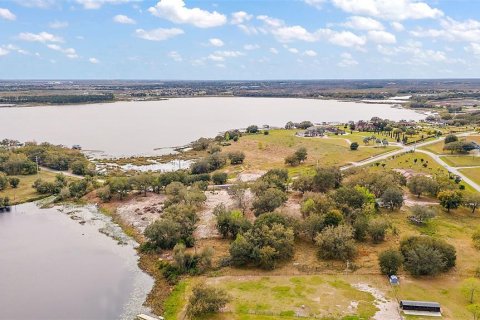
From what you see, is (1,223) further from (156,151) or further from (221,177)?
(156,151)

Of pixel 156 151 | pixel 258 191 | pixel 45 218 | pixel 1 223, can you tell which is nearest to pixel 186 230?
pixel 258 191

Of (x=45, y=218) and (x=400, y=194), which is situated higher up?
(x=400, y=194)

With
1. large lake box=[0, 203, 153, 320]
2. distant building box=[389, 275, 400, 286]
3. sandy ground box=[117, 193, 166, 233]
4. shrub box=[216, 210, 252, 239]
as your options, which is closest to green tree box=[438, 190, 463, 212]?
distant building box=[389, 275, 400, 286]

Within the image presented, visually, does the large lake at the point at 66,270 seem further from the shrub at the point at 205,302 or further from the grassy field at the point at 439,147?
the grassy field at the point at 439,147

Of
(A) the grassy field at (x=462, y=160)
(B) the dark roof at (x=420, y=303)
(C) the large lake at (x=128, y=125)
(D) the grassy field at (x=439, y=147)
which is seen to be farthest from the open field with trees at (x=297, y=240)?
(C) the large lake at (x=128, y=125)

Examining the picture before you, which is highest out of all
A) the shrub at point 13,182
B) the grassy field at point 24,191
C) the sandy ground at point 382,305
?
the shrub at point 13,182

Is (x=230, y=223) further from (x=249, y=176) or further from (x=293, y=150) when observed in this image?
(x=293, y=150)
